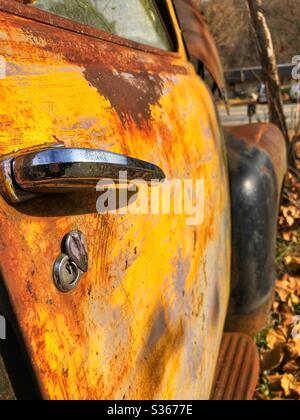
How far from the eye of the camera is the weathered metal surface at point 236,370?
171 centimetres

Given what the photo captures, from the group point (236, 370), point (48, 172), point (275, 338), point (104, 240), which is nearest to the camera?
point (48, 172)

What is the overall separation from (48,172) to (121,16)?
1.02 metres

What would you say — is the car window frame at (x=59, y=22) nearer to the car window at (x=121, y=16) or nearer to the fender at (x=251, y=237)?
the car window at (x=121, y=16)

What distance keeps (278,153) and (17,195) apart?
1911 millimetres

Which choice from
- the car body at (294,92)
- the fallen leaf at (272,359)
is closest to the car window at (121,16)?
the fallen leaf at (272,359)

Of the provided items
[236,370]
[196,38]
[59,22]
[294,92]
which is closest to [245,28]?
[294,92]

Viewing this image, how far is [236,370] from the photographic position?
181 centimetres

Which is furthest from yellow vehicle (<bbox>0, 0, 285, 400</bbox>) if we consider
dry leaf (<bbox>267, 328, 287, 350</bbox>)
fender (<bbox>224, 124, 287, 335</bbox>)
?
dry leaf (<bbox>267, 328, 287, 350</bbox>)

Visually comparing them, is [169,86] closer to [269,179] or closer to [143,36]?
[143,36]

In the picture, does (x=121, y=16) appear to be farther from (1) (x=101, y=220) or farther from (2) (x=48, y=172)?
(2) (x=48, y=172)

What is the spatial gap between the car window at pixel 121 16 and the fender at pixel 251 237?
0.62m

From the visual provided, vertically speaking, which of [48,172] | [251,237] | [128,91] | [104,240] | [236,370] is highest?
[128,91]
